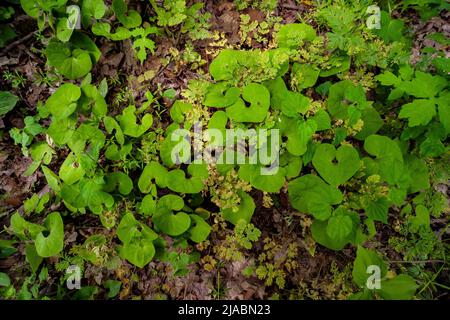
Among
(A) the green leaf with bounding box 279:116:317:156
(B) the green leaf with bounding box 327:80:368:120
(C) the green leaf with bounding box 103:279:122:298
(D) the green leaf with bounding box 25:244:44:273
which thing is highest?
(B) the green leaf with bounding box 327:80:368:120

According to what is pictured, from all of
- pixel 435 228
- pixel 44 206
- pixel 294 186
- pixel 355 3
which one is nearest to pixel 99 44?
pixel 44 206

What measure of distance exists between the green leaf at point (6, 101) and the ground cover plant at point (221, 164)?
14 mm

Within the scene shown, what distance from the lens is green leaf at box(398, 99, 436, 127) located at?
7.18ft

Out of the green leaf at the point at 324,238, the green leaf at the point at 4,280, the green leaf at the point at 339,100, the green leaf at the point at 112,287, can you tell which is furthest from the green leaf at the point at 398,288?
the green leaf at the point at 4,280

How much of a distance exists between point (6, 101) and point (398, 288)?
321cm

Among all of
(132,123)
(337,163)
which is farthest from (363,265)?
(132,123)

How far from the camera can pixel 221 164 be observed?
2418mm

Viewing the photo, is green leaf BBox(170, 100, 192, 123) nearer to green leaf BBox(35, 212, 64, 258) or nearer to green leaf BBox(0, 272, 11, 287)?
green leaf BBox(35, 212, 64, 258)

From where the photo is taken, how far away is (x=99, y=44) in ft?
9.02

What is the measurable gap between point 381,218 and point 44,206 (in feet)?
8.23

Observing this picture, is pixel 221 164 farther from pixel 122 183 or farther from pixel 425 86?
pixel 425 86

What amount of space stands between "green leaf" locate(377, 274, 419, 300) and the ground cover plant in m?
0.01

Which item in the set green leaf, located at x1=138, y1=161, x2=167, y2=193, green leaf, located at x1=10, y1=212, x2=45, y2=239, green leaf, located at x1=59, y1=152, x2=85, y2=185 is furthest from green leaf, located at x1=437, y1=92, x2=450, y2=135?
green leaf, located at x1=10, y1=212, x2=45, y2=239
